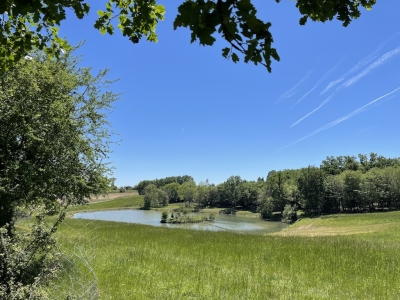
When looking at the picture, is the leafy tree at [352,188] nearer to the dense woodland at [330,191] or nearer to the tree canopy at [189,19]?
the dense woodland at [330,191]

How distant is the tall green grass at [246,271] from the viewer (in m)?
6.59

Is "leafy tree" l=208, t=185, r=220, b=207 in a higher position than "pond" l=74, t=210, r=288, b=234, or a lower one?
higher

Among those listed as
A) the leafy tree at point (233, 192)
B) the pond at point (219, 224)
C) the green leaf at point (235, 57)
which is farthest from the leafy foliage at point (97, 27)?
the leafy tree at point (233, 192)

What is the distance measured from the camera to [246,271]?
8562mm

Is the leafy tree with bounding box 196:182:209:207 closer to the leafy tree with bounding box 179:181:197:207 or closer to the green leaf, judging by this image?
the leafy tree with bounding box 179:181:197:207

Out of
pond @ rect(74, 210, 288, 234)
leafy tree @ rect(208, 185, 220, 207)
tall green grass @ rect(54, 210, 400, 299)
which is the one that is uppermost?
leafy tree @ rect(208, 185, 220, 207)

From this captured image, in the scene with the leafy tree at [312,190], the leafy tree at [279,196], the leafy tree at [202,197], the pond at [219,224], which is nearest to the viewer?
the pond at [219,224]

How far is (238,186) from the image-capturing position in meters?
121

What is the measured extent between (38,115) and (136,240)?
410 inches

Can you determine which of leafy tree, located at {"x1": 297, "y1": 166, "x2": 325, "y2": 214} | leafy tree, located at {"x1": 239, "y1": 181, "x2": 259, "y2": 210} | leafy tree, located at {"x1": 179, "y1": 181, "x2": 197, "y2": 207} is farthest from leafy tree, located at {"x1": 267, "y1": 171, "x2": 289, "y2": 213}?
leafy tree, located at {"x1": 179, "y1": 181, "x2": 197, "y2": 207}

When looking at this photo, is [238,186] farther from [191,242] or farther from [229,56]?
[229,56]

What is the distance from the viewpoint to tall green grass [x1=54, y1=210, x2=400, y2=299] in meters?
6.59

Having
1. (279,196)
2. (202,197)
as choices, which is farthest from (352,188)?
(202,197)

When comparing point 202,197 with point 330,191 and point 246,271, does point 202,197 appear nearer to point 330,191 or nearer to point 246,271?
point 330,191
